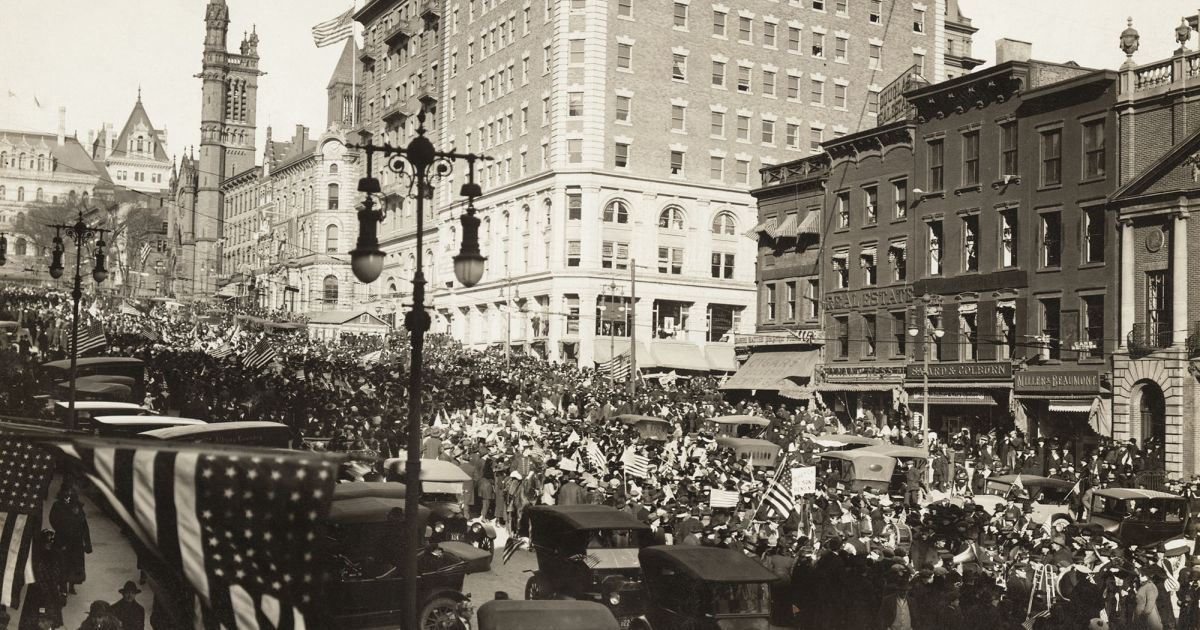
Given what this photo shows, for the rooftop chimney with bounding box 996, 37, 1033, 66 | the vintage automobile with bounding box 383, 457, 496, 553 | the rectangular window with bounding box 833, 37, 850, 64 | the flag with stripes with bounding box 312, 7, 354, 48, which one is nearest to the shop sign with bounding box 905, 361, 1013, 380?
the rooftop chimney with bounding box 996, 37, 1033, 66

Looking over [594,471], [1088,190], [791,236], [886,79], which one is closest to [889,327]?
[791,236]

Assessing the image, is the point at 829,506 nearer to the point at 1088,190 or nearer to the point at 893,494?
the point at 893,494

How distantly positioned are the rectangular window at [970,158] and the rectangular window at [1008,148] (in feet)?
4.57

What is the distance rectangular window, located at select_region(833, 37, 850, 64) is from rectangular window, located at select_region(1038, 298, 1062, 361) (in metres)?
36.4

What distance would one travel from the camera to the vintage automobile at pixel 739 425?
1479 inches

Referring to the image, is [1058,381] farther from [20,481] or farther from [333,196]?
[333,196]

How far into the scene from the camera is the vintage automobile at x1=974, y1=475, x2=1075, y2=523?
25172 mm

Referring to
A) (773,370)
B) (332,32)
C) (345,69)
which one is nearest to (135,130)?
(345,69)

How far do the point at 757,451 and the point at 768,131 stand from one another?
43.2 m

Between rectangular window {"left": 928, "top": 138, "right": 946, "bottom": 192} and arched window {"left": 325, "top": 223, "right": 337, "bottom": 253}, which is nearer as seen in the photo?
rectangular window {"left": 928, "top": 138, "right": 946, "bottom": 192}

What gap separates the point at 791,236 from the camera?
178 ft

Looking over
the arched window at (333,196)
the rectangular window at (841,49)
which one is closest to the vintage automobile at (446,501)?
the rectangular window at (841,49)

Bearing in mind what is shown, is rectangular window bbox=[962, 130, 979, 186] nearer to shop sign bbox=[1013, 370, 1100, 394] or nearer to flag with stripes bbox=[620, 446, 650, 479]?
shop sign bbox=[1013, 370, 1100, 394]

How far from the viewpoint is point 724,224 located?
71.8 meters
